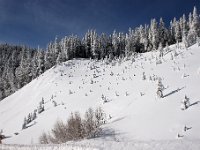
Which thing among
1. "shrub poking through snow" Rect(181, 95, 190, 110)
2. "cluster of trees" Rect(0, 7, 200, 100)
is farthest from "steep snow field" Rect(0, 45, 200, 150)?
"cluster of trees" Rect(0, 7, 200, 100)

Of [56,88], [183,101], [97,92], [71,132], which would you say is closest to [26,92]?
[56,88]

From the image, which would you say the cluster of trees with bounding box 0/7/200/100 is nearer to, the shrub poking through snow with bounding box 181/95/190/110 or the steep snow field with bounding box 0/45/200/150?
the steep snow field with bounding box 0/45/200/150

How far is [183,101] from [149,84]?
40.4 ft

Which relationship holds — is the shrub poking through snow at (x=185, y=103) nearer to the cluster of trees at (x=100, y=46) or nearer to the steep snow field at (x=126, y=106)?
the steep snow field at (x=126, y=106)

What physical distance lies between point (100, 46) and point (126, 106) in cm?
7864

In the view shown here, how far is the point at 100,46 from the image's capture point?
109 meters

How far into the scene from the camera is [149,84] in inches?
1442

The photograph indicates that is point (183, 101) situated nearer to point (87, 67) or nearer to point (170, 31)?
point (87, 67)

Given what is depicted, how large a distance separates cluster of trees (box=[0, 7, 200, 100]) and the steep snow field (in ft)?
75.9

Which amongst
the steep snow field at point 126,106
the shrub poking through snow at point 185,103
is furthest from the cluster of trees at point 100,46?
the shrub poking through snow at point 185,103

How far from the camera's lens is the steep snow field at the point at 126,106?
830 inches

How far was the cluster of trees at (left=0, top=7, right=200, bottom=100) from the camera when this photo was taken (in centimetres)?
9162

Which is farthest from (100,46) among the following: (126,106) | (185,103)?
(185,103)

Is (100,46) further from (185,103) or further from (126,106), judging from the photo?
(185,103)
